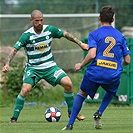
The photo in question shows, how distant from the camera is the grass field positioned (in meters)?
10.3

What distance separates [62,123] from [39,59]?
1297mm

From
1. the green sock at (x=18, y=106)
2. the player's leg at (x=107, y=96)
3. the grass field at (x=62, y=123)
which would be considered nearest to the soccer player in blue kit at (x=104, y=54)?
the player's leg at (x=107, y=96)

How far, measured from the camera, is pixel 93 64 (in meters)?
10.0

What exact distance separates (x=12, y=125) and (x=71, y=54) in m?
9.17

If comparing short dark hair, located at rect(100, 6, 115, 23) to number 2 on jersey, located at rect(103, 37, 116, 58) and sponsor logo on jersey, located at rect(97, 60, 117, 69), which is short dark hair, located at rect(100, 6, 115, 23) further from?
sponsor logo on jersey, located at rect(97, 60, 117, 69)

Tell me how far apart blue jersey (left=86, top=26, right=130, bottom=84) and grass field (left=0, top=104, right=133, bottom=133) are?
759 millimetres

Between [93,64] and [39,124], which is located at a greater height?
[93,64]

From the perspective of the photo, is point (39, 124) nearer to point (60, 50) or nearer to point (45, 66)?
point (45, 66)

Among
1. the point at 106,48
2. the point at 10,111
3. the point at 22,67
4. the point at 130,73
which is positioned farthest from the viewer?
the point at 22,67

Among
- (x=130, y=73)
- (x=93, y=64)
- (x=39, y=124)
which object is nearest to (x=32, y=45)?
(x=39, y=124)

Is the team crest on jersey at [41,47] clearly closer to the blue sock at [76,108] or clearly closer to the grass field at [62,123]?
the grass field at [62,123]

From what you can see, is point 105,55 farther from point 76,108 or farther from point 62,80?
point 62,80

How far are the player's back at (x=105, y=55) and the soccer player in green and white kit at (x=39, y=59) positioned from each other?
229 centimetres

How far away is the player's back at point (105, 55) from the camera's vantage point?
995 cm
